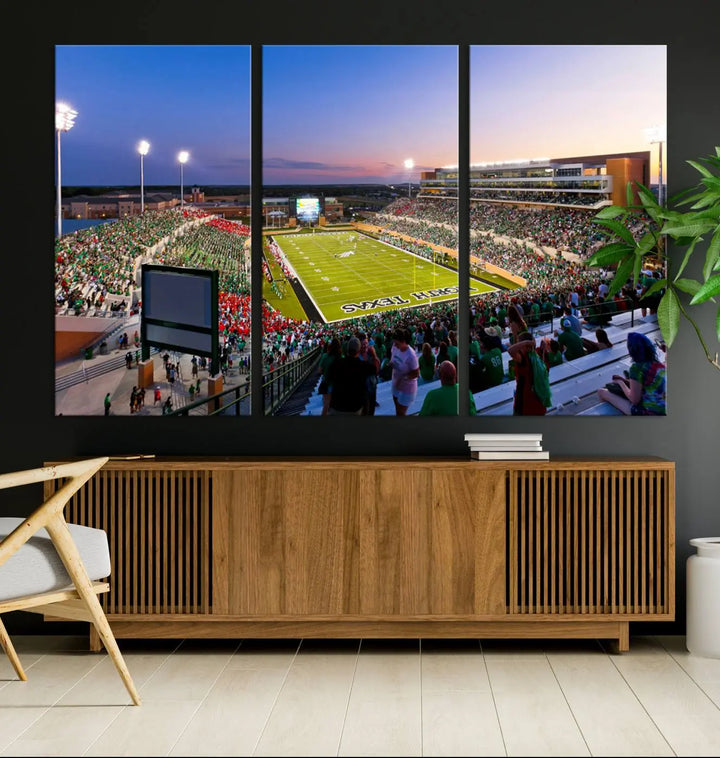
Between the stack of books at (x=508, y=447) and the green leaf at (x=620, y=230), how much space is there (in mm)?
942

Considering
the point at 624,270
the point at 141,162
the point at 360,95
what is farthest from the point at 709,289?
the point at 141,162

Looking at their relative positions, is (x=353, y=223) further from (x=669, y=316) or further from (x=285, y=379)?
(x=669, y=316)

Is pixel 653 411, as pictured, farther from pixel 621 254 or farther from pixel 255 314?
pixel 255 314

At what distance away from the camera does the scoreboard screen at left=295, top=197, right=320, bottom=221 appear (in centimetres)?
441

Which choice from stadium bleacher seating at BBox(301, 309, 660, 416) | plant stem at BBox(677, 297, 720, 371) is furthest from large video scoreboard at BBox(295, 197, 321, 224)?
plant stem at BBox(677, 297, 720, 371)

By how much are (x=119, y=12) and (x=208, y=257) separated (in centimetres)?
117

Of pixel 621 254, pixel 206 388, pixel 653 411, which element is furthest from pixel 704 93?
pixel 206 388

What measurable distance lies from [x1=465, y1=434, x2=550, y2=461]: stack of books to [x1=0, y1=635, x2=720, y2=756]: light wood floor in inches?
32.3

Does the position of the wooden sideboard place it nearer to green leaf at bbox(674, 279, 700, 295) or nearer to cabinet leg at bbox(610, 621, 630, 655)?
cabinet leg at bbox(610, 621, 630, 655)

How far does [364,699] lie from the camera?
3.51 m

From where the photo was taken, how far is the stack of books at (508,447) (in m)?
4.05

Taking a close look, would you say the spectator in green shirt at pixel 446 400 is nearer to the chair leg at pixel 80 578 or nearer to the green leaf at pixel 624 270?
the green leaf at pixel 624 270

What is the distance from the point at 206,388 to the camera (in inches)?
174

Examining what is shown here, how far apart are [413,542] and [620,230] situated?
1597 millimetres
